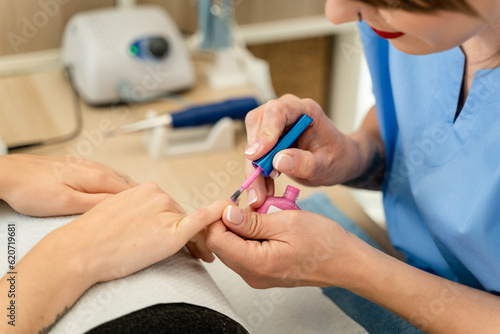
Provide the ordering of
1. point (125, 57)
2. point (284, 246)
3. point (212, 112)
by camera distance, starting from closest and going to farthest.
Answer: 1. point (284, 246)
2. point (212, 112)
3. point (125, 57)

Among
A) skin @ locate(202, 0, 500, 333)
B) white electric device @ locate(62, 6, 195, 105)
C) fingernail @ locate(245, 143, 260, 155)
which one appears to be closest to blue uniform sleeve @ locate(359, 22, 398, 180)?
skin @ locate(202, 0, 500, 333)

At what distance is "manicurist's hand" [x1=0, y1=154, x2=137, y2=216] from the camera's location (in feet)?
2.44

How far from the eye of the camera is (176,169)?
111 cm

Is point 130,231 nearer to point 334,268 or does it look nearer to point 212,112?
point 334,268

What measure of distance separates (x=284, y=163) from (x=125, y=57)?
625 millimetres

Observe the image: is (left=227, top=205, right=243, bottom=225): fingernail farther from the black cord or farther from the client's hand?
the black cord

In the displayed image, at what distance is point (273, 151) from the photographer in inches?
30.3

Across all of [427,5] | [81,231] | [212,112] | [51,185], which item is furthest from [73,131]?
[427,5]

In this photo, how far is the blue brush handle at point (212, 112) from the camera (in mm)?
1132

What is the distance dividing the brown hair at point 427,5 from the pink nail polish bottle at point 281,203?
27cm

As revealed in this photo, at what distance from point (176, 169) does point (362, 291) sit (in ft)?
1.59

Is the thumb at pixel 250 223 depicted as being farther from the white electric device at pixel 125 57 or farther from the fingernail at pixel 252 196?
the white electric device at pixel 125 57

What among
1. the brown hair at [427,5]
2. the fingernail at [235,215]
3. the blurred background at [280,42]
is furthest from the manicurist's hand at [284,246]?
the blurred background at [280,42]

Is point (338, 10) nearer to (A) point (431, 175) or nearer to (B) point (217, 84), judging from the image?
(A) point (431, 175)
